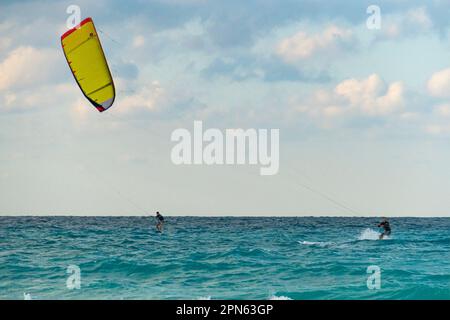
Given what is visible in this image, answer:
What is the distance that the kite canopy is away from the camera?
17.7m

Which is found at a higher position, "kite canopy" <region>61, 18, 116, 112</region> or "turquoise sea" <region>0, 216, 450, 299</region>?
"kite canopy" <region>61, 18, 116, 112</region>

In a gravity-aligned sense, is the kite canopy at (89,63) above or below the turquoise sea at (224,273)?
above

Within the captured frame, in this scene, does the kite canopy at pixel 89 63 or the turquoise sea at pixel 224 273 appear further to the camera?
the kite canopy at pixel 89 63

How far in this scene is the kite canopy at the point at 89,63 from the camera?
1772 centimetres

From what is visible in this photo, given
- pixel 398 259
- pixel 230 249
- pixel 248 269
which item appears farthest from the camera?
pixel 230 249

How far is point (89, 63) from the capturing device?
17844 millimetres

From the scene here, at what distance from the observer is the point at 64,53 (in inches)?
711

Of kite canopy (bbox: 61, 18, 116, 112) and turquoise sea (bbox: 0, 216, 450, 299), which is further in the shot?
kite canopy (bbox: 61, 18, 116, 112)

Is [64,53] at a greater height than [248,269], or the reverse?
[64,53]
